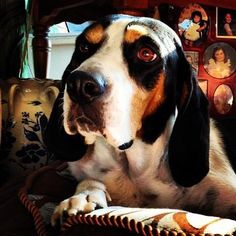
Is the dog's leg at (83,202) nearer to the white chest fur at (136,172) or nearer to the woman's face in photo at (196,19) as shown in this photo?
the white chest fur at (136,172)

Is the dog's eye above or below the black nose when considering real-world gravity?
above

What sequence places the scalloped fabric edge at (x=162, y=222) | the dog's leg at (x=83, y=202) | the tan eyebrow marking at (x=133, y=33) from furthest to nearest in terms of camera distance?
the tan eyebrow marking at (x=133, y=33)
the dog's leg at (x=83, y=202)
the scalloped fabric edge at (x=162, y=222)

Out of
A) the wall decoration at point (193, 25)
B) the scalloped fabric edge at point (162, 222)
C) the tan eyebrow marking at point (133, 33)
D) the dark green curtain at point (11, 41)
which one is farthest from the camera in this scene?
the dark green curtain at point (11, 41)

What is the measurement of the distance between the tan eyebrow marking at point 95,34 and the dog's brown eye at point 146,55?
0.34 feet

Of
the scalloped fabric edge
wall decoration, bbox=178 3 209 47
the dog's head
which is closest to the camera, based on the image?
the scalloped fabric edge

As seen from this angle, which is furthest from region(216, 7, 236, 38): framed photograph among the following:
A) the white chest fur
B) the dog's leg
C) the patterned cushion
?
the patterned cushion

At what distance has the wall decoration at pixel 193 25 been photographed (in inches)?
77.5

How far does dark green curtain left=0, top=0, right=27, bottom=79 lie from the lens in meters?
2.26

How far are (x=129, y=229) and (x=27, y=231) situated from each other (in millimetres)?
362

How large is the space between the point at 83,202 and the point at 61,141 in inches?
11.4

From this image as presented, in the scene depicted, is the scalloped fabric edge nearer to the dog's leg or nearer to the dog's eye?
the dog's leg

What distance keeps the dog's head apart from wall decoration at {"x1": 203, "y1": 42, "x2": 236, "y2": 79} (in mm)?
802

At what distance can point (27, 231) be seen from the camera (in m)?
1.05

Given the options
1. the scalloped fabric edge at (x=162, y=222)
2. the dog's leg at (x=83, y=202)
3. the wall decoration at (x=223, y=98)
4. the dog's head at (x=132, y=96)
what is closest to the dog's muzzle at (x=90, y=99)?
the dog's head at (x=132, y=96)
